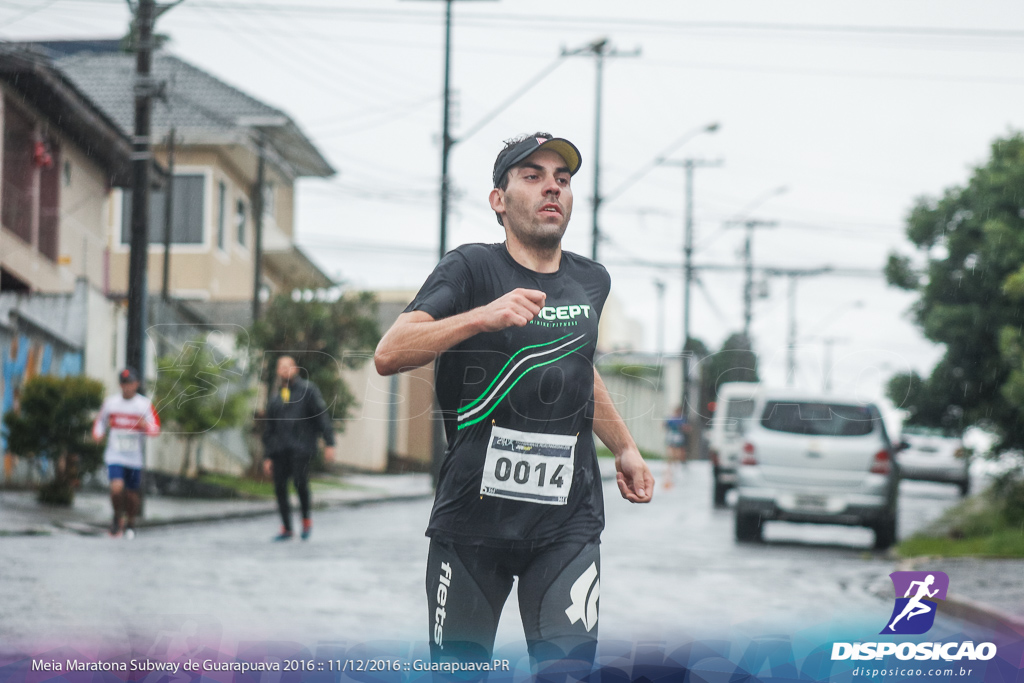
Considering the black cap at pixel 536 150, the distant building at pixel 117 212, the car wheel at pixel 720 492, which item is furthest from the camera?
the car wheel at pixel 720 492

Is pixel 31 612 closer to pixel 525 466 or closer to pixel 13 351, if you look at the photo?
pixel 525 466

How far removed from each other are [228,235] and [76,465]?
13822 millimetres

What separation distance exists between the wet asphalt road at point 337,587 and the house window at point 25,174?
292 inches

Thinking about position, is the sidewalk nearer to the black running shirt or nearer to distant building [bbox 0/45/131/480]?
distant building [bbox 0/45/131/480]

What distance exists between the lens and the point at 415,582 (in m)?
10.2

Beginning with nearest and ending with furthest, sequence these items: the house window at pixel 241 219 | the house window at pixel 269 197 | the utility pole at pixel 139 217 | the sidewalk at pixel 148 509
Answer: the sidewalk at pixel 148 509, the utility pole at pixel 139 217, the house window at pixel 241 219, the house window at pixel 269 197

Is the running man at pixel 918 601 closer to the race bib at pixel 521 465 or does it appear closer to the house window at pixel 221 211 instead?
the race bib at pixel 521 465

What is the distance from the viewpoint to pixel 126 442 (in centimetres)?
1275

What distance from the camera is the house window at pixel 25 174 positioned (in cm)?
2003

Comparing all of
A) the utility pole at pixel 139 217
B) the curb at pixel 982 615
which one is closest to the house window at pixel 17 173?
the utility pole at pixel 139 217

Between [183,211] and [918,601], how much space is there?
25.1m

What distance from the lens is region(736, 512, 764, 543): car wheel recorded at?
1518 cm

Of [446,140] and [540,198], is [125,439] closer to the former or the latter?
[540,198]

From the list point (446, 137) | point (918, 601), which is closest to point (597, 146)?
point (446, 137)
